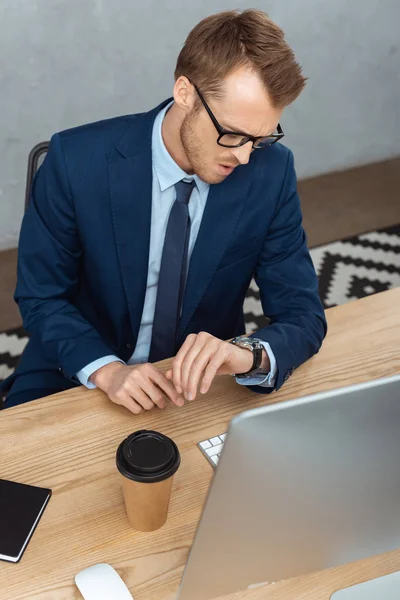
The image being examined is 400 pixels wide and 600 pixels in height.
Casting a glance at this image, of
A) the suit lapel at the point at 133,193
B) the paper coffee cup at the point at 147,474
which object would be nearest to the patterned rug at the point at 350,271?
the suit lapel at the point at 133,193

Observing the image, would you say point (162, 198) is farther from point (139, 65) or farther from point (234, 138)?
point (139, 65)

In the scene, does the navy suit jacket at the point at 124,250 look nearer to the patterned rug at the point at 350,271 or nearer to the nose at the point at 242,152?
the nose at the point at 242,152

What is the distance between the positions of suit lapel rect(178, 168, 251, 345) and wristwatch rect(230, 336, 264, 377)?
21 cm

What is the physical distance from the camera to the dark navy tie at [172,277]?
4.80 feet

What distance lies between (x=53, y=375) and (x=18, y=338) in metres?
1.11

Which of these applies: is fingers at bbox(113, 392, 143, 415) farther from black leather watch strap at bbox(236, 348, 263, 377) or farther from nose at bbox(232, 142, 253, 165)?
nose at bbox(232, 142, 253, 165)

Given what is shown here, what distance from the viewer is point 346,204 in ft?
11.8

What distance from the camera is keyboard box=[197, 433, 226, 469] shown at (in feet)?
3.75

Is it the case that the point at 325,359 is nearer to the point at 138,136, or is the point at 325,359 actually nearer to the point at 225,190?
the point at 225,190

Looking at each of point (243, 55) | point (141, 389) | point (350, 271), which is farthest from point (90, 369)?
point (350, 271)

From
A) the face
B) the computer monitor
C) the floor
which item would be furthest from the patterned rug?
the computer monitor

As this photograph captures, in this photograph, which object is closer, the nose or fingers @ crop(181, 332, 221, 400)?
fingers @ crop(181, 332, 221, 400)

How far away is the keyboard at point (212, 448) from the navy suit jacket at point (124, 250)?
0.70 ft

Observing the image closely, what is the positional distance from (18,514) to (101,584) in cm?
18
